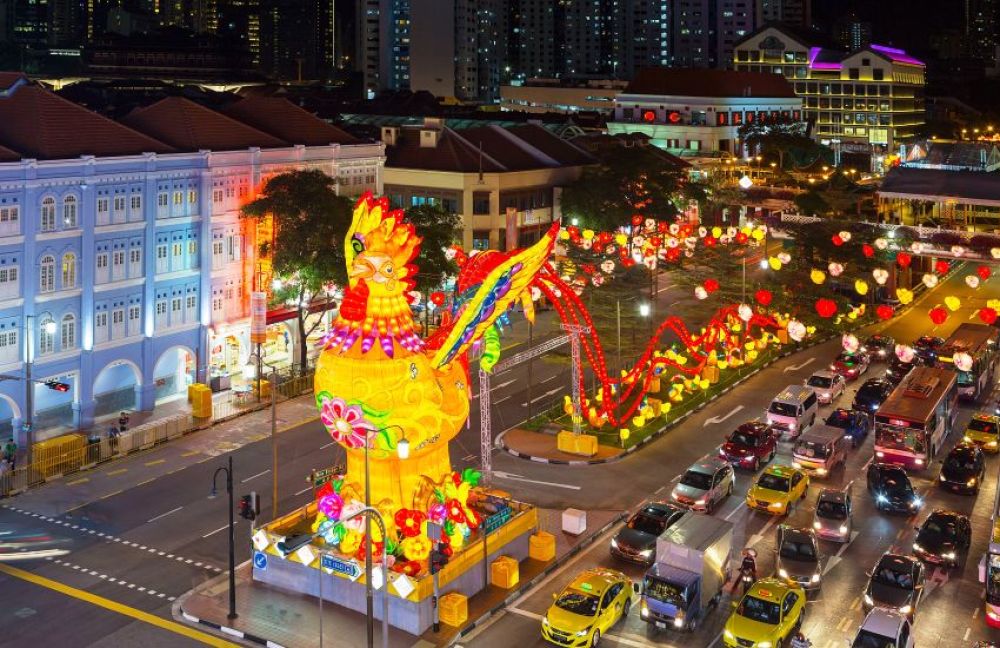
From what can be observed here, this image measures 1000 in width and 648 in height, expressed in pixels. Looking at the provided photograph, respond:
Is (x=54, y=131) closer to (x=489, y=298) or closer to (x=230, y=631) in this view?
(x=489, y=298)

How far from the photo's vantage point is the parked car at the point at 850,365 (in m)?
74.1

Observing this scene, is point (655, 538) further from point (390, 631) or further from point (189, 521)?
point (189, 521)

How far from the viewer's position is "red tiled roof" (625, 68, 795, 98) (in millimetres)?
156875

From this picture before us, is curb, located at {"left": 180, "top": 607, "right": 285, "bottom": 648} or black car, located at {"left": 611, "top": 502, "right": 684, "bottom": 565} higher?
black car, located at {"left": 611, "top": 502, "right": 684, "bottom": 565}

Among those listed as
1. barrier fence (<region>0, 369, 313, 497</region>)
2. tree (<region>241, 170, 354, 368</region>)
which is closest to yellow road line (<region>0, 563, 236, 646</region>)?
barrier fence (<region>0, 369, 313, 497</region>)

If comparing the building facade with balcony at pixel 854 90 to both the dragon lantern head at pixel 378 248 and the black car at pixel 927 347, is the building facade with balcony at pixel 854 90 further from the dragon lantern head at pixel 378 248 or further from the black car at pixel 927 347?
the dragon lantern head at pixel 378 248

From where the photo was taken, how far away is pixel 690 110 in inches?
6132

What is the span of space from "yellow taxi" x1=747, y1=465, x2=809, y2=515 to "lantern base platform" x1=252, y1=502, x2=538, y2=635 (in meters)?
11.7

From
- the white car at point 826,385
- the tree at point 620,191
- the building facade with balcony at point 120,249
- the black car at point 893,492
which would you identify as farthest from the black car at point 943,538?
the tree at point 620,191

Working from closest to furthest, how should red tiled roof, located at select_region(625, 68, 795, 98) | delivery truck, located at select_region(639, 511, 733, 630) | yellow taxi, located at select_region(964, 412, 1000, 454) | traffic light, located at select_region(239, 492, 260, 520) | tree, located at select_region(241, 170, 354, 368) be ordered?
1. traffic light, located at select_region(239, 492, 260, 520)
2. delivery truck, located at select_region(639, 511, 733, 630)
3. yellow taxi, located at select_region(964, 412, 1000, 454)
4. tree, located at select_region(241, 170, 354, 368)
5. red tiled roof, located at select_region(625, 68, 795, 98)

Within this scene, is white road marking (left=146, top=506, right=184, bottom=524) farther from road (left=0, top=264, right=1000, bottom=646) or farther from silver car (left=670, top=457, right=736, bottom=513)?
silver car (left=670, top=457, right=736, bottom=513)

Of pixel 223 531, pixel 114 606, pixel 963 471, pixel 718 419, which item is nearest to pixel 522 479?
pixel 223 531

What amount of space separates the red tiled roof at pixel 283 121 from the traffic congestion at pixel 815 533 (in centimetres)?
3405

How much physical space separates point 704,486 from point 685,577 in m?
11.8
